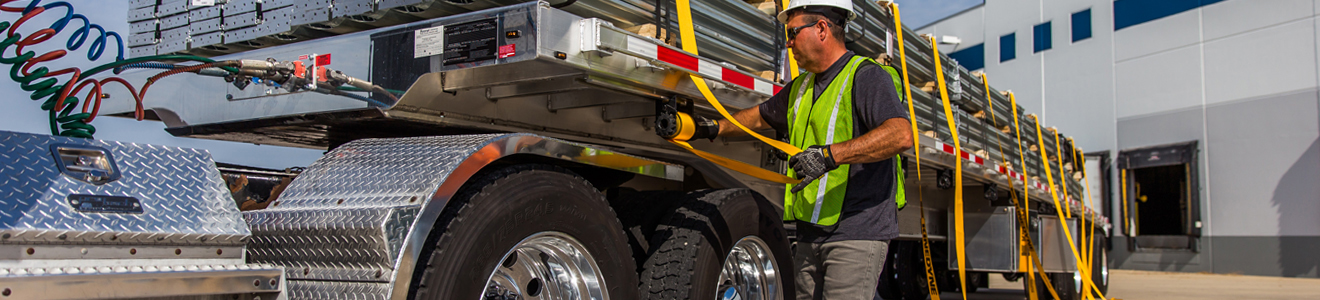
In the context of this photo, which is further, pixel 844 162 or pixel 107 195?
pixel 844 162

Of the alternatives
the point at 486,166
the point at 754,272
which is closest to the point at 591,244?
the point at 486,166

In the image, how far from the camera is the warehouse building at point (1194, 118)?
17734 mm

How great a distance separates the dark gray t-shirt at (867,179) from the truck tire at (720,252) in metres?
0.40

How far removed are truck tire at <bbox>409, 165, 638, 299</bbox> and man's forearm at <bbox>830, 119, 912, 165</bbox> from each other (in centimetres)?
78

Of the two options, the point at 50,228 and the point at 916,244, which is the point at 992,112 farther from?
the point at 50,228

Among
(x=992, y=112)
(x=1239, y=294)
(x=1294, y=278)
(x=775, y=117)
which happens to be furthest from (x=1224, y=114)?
(x=775, y=117)

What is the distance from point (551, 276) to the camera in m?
2.84

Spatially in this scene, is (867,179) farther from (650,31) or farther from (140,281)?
(140,281)

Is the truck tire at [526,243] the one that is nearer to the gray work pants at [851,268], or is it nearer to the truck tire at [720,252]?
the truck tire at [720,252]

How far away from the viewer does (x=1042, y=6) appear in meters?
23.0

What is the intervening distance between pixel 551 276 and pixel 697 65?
94 centimetres

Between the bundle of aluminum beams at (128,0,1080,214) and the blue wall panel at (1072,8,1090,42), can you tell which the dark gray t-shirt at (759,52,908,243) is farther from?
the blue wall panel at (1072,8,1090,42)

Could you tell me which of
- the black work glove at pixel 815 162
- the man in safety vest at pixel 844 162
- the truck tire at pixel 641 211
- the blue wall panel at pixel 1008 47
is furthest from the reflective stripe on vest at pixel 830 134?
the blue wall panel at pixel 1008 47

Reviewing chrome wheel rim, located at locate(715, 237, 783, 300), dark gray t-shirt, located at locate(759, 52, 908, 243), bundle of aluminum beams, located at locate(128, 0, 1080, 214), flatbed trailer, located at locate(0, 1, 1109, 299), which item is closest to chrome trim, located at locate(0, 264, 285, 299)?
flatbed trailer, located at locate(0, 1, 1109, 299)
